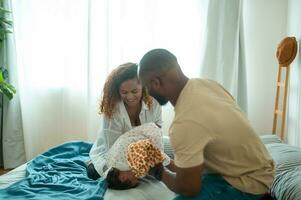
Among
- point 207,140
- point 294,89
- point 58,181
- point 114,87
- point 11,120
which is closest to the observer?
point 207,140

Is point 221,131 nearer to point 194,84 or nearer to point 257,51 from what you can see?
point 194,84

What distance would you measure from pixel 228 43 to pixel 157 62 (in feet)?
6.03

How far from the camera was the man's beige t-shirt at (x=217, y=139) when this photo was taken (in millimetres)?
1086

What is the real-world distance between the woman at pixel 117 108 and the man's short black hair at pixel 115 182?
0.36 feet

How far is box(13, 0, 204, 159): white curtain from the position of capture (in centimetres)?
301

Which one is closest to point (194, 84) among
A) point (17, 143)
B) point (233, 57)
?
point (233, 57)

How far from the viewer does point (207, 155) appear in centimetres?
121

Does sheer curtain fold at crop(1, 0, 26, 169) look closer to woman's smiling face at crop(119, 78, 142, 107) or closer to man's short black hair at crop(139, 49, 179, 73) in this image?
woman's smiling face at crop(119, 78, 142, 107)

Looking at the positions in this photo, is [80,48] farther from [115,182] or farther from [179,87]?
[179,87]

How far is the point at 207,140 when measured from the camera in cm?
110

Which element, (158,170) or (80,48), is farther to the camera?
(80,48)

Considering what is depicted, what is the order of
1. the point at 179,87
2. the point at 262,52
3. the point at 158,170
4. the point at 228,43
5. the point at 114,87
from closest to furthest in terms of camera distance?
the point at 179,87, the point at 158,170, the point at 114,87, the point at 228,43, the point at 262,52

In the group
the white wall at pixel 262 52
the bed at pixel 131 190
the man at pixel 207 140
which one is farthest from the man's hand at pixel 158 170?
the white wall at pixel 262 52

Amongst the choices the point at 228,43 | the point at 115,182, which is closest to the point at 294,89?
the point at 228,43
